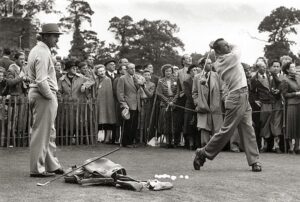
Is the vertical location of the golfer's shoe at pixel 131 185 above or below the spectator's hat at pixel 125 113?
below

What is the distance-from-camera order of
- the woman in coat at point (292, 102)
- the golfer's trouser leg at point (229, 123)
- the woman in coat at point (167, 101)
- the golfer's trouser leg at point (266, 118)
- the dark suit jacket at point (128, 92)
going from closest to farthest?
the golfer's trouser leg at point (229, 123), the woman in coat at point (292, 102), the golfer's trouser leg at point (266, 118), the dark suit jacket at point (128, 92), the woman in coat at point (167, 101)

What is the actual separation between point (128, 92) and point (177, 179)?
7190mm

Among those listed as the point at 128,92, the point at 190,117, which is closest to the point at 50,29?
the point at 128,92

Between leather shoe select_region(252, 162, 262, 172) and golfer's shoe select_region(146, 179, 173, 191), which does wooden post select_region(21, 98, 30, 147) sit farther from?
Result: golfer's shoe select_region(146, 179, 173, 191)

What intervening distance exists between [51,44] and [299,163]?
6.16 metres

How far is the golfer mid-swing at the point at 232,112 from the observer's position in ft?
38.9

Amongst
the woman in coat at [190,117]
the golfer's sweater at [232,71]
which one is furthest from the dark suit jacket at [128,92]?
the golfer's sweater at [232,71]

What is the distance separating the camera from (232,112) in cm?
1185

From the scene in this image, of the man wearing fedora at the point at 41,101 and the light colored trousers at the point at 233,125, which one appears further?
the light colored trousers at the point at 233,125

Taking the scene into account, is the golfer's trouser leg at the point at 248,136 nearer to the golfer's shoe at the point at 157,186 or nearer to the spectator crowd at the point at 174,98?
the golfer's shoe at the point at 157,186

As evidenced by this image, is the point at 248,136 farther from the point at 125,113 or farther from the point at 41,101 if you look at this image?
the point at 125,113

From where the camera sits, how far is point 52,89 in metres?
10.6

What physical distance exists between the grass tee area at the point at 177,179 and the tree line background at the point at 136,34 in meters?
27.3

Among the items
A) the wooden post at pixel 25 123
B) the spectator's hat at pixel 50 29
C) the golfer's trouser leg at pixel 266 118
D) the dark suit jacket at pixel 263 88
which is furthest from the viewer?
the golfer's trouser leg at pixel 266 118
